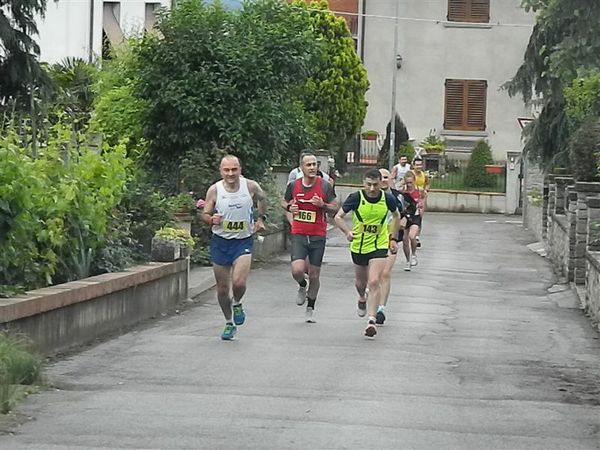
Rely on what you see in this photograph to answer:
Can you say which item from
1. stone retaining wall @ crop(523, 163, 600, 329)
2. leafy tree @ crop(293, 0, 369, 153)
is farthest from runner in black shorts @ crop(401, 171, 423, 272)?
leafy tree @ crop(293, 0, 369, 153)

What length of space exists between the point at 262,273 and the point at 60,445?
45.7 feet

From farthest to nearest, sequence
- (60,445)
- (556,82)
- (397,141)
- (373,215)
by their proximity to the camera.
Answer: (397,141) < (556,82) < (373,215) < (60,445)

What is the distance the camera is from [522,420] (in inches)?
362

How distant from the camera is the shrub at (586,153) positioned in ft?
70.6

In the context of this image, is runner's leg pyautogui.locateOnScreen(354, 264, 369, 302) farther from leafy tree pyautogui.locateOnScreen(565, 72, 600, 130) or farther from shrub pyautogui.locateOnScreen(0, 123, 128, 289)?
leafy tree pyautogui.locateOnScreen(565, 72, 600, 130)

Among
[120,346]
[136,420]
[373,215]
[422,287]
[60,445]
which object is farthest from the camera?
[422,287]

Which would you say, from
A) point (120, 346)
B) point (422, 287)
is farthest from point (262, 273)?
point (120, 346)

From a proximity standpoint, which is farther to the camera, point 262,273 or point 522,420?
point 262,273

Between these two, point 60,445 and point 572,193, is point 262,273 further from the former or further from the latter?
point 60,445

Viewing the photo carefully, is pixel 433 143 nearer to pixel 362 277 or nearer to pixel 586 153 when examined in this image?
pixel 586 153

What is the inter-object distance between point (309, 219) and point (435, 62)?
123 feet

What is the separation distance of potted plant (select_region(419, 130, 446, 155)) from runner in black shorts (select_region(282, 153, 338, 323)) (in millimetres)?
34776

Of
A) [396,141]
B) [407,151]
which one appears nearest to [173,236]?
[407,151]

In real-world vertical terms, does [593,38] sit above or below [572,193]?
above
